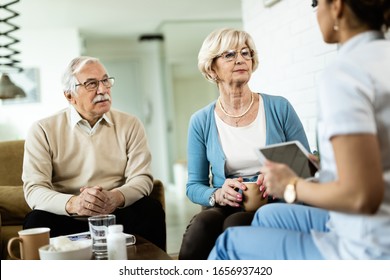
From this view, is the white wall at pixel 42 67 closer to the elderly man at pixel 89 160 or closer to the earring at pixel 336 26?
the elderly man at pixel 89 160

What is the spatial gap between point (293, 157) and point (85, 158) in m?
1.10

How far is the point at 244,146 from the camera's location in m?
1.72

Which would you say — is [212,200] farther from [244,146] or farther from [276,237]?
[276,237]

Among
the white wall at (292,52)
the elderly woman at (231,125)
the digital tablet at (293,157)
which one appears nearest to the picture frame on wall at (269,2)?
the white wall at (292,52)

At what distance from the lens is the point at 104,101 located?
1973 millimetres

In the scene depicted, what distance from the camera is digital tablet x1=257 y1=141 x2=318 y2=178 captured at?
112cm

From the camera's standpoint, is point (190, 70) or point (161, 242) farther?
point (190, 70)

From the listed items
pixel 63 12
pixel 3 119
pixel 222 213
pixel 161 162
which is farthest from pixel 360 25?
A: pixel 161 162

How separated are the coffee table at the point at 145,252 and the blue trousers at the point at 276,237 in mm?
219

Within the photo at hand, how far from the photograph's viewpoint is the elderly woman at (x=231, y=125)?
171 centimetres

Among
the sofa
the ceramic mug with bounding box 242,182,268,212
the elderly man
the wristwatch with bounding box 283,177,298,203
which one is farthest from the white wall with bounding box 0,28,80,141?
the wristwatch with bounding box 283,177,298,203
